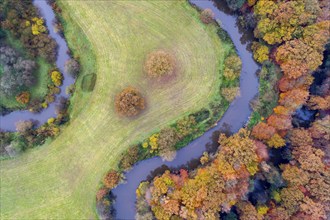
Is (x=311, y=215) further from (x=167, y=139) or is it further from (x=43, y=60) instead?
(x=43, y=60)

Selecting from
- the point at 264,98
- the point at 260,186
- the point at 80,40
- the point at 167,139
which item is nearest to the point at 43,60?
the point at 80,40

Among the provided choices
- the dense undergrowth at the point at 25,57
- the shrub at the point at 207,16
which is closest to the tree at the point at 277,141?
the shrub at the point at 207,16

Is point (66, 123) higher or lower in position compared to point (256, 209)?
higher

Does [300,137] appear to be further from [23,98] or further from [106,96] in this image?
[23,98]

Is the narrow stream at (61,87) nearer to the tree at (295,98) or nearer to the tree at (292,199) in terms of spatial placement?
the tree at (295,98)

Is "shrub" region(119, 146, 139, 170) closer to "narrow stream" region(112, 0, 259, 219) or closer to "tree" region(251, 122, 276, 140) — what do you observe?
"narrow stream" region(112, 0, 259, 219)

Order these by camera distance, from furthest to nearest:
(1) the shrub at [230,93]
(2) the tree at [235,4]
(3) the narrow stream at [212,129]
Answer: (2) the tree at [235,4], (3) the narrow stream at [212,129], (1) the shrub at [230,93]
